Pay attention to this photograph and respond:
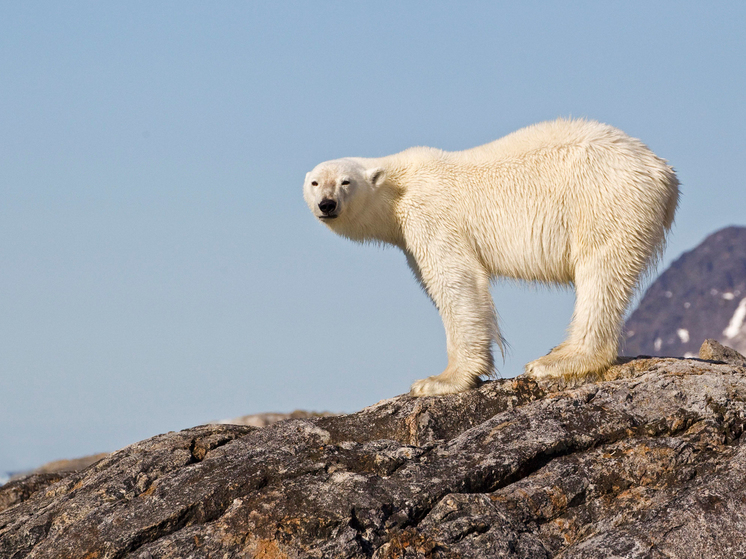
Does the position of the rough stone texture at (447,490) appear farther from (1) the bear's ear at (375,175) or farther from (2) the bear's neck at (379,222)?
(1) the bear's ear at (375,175)

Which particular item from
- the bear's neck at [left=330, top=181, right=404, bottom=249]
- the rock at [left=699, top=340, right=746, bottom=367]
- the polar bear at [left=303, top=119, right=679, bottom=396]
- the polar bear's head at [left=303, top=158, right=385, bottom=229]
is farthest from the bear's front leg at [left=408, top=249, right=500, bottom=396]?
the rock at [left=699, top=340, right=746, bottom=367]

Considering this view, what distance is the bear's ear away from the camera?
29.3 feet

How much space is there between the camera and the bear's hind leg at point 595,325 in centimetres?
790

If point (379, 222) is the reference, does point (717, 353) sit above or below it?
below

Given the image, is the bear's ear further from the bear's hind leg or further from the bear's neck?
the bear's hind leg

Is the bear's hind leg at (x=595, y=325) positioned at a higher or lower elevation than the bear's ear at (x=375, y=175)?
lower

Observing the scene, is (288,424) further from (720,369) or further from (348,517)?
(720,369)

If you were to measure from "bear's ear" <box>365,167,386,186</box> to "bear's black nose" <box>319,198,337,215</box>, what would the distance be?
0.52 metres

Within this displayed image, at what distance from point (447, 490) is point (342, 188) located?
4.22 meters

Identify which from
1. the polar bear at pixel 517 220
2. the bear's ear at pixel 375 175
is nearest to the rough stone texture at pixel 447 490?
the polar bear at pixel 517 220

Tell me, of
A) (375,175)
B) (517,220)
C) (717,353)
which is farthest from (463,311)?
(717,353)

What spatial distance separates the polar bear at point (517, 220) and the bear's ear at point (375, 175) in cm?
1

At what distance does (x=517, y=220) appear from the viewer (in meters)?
8.45

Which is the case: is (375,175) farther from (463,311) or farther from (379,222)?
(463,311)
